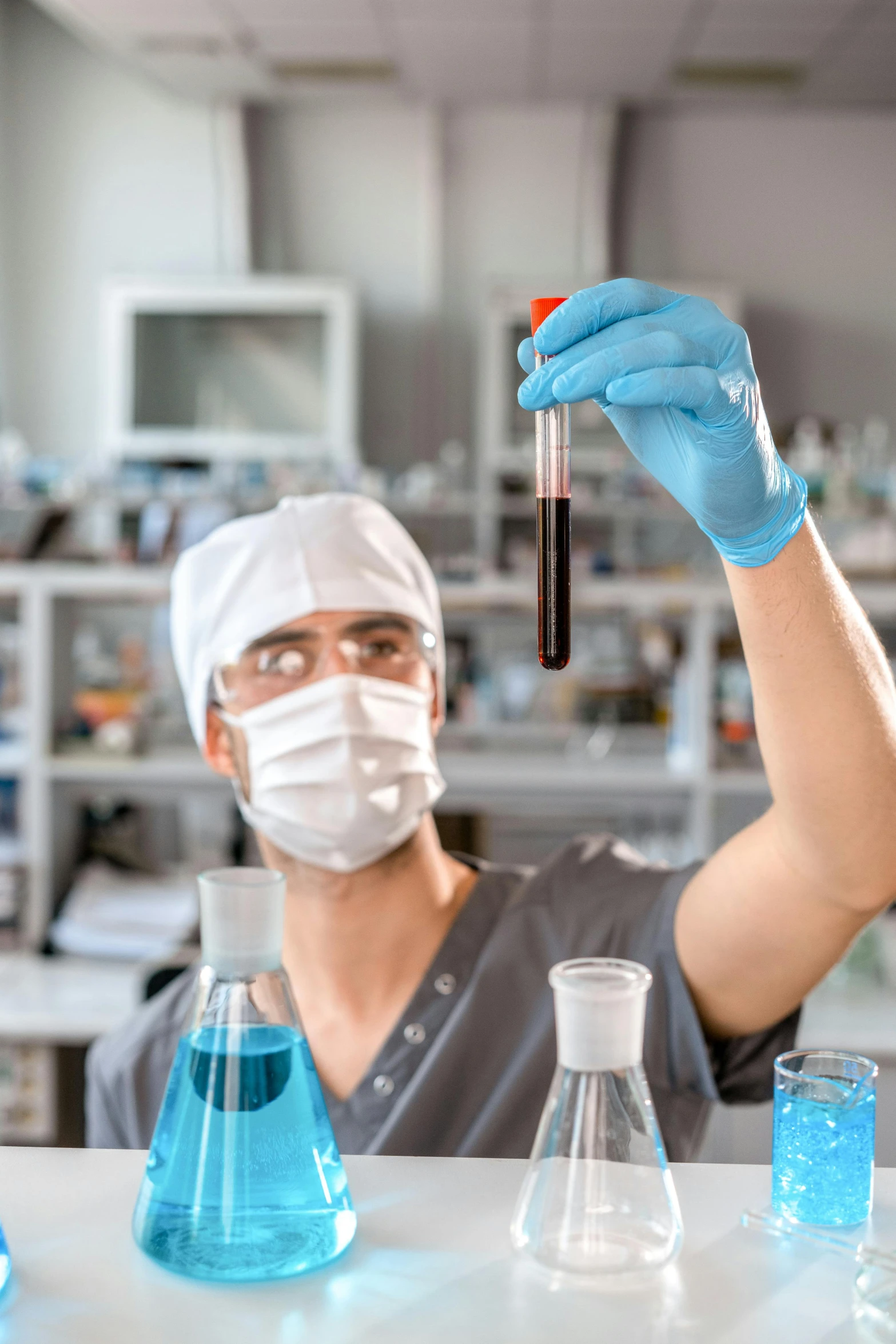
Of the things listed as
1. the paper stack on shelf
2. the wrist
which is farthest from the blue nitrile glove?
the paper stack on shelf

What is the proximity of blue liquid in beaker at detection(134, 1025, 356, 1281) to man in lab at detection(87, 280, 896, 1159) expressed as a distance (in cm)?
39

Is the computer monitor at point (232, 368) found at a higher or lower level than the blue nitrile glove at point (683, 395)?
higher

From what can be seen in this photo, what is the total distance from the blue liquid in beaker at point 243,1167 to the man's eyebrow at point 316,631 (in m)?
0.64

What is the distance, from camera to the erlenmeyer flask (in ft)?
1.72

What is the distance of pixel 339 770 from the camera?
1173 millimetres

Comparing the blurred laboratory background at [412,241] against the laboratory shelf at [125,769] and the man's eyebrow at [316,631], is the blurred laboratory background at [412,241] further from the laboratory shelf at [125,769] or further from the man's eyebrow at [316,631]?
the man's eyebrow at [316,631]

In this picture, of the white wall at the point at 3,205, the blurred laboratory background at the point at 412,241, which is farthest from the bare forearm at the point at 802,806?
the white wall at the point at 3,205

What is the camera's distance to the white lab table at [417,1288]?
47cm

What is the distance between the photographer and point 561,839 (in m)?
2.81

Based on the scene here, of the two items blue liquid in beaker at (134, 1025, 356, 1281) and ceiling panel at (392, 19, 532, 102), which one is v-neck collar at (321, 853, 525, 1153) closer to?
blue liquid in beaker at (134, 1025, 356, 1281)

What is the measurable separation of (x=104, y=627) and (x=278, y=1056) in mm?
4321

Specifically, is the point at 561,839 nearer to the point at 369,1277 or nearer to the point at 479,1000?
the point at 479,1000

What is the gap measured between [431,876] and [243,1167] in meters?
0.70

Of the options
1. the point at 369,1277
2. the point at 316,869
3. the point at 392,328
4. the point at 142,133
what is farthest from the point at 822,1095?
the point at 142,133
